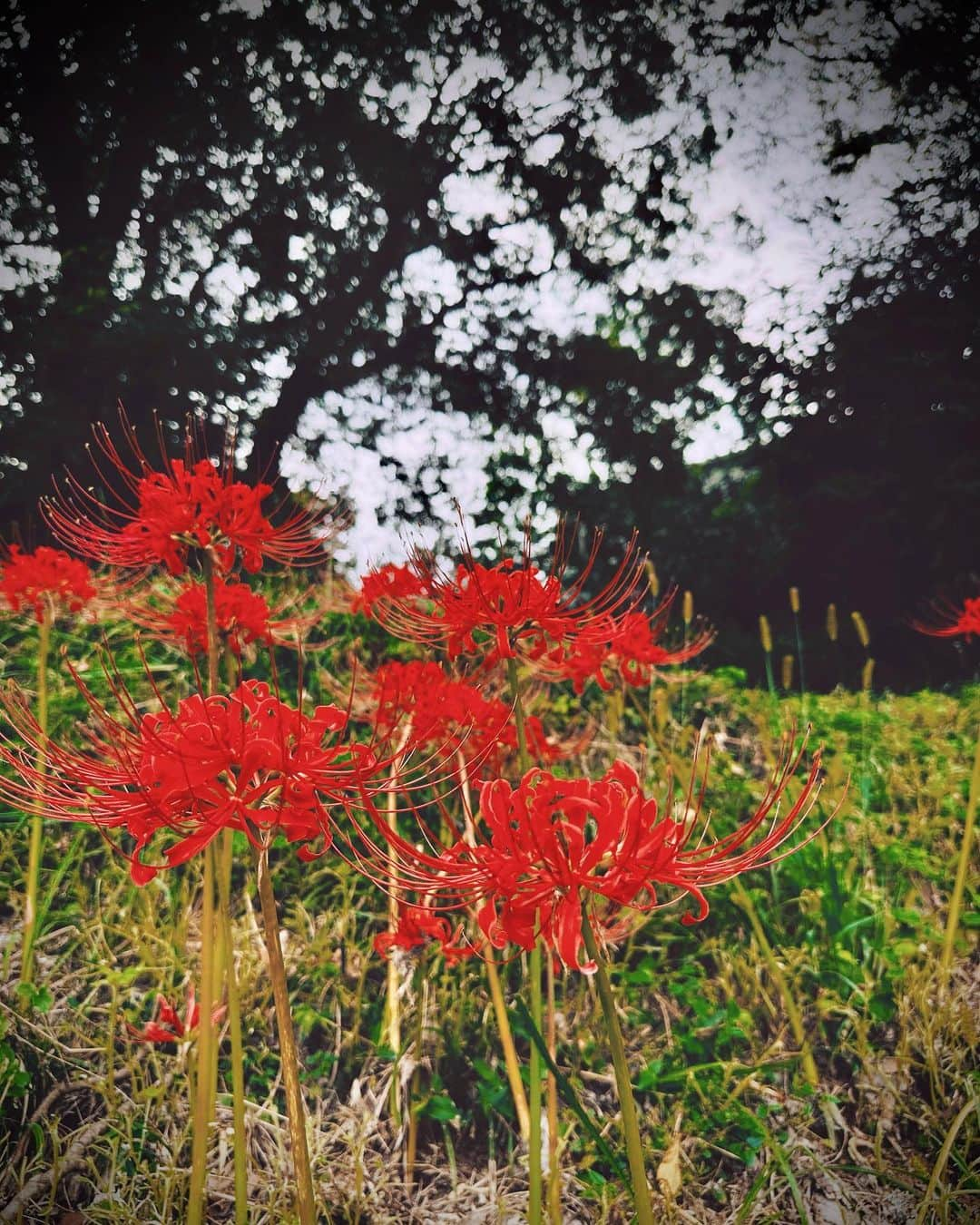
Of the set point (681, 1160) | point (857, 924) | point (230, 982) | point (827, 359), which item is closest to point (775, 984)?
point (857, 924)

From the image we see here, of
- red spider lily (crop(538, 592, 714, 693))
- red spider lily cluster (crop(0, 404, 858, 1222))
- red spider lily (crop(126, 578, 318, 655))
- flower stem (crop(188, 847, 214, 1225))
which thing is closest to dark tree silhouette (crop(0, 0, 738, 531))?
red spider lily cluster (crop(0, 404, 858, 1222))

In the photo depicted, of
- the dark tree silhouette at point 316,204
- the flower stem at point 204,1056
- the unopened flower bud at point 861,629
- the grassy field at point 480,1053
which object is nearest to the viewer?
the flower stem at point 204,1056

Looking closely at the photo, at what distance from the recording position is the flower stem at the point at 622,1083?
0.61 m

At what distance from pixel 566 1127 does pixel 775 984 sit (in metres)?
0.50

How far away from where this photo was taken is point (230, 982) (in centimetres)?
95

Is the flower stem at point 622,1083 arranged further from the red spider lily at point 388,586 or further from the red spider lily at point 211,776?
the red spider lily at point 388,586

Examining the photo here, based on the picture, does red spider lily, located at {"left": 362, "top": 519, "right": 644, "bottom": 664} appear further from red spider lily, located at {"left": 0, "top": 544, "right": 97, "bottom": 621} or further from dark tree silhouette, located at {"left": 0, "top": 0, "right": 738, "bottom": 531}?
dark tree silhouette, located at {"left": 0, "top": 0, "right": 738, "bottom": 531}

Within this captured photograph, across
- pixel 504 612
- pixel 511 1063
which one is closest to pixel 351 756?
pixel 504 612

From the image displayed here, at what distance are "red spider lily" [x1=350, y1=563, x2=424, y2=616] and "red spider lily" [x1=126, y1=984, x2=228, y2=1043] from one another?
0.59 m

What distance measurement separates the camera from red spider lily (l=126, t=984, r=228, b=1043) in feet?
3.50

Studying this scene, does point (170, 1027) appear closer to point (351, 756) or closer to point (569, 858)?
point (351, 756)

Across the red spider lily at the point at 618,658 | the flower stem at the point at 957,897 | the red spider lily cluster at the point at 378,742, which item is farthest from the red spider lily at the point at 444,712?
the flower stem at the point at 957,897

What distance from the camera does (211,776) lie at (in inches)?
25.1

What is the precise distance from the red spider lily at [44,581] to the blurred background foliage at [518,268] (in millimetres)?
181
